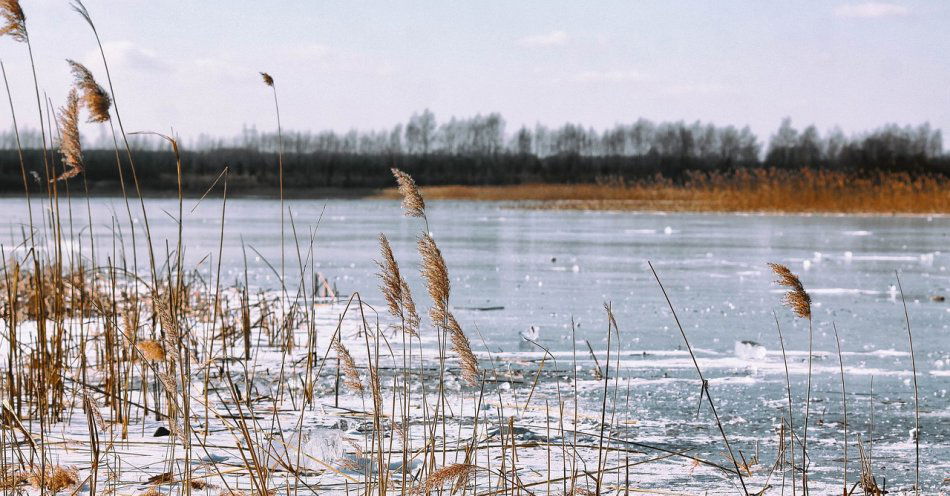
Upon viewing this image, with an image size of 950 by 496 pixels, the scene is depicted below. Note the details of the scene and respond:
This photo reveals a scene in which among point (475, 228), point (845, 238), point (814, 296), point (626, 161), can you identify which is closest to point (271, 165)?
point (626, 161)

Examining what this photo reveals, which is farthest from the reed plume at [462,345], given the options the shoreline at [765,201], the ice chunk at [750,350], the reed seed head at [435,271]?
the shoreline at [765,201]

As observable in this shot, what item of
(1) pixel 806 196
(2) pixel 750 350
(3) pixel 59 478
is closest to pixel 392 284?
(3) pixel 59 478

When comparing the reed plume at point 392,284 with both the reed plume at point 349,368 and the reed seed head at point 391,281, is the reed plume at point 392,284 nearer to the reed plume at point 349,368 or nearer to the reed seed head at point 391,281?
the reed seed head at point 391,281

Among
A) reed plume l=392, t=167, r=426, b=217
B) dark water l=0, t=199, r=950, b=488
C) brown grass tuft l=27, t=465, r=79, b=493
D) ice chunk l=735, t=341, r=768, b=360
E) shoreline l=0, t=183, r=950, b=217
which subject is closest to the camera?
reed plume l=392, t=167, r=426, b=217

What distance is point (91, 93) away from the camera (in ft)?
7.45

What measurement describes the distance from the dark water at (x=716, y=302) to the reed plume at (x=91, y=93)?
49 centimetres

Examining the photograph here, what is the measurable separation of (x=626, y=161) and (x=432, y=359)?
214 ft

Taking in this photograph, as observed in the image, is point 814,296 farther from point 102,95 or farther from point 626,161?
point 626,161

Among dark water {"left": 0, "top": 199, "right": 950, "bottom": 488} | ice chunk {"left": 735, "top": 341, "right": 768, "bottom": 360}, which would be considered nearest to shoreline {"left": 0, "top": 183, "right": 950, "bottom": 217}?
dark water {"left": 0, "top": 199, "right": 950, "bottom": 488}

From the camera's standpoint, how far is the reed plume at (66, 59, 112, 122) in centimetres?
226

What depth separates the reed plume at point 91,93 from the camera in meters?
2.26

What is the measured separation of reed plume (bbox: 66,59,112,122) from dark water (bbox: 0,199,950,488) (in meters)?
0.49

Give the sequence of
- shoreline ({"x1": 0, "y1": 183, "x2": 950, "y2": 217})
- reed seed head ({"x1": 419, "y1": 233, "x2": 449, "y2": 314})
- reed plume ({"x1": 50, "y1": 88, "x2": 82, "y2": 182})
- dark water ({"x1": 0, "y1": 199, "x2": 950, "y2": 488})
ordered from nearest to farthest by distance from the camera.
Result: reed seed head ({"x1": 419, "y1": 233, "x2": 449, "y2": 314})
reed plume ({"x1": 50, "y1": 88, "x2": 82, "y2": 182})
dark water ({"x1": 0, "y1": 199, "x2": 950, "y2": 488})
shoreline ({"x1": 0, "y1": 183, "x2": 950, "y2": 217})

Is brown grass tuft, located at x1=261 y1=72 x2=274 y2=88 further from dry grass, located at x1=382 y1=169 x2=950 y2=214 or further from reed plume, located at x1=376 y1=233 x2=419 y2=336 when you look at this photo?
dry grass, located at x1=382 y1=169 x2=950 y2=214
